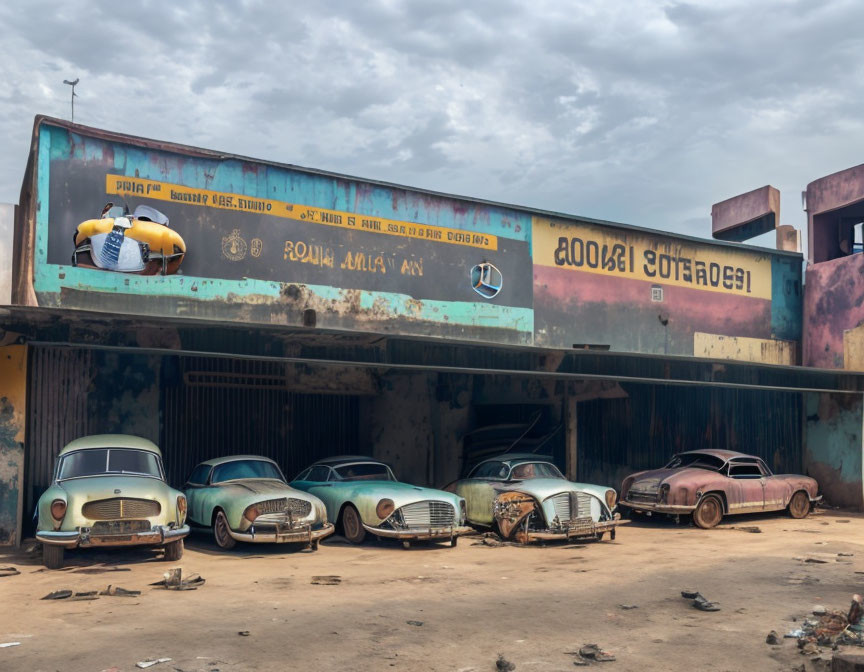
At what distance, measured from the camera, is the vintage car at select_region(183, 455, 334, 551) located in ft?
36.1

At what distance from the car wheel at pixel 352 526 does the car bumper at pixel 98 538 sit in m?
2.86

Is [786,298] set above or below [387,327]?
above

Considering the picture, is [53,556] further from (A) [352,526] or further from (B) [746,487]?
(B) [746,487]

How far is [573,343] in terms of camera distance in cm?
1848

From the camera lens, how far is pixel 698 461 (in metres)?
15.2

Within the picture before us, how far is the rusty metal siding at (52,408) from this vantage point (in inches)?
525

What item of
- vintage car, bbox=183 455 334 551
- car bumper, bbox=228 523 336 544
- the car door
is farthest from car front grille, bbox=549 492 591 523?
the car door

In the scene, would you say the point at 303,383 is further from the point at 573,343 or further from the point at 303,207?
the point at 573,343

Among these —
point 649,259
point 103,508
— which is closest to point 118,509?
point 103,508

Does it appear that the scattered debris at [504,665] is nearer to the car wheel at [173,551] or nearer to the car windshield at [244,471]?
the car wheel at [173,551]

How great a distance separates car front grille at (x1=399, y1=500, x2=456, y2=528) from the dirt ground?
0.38m

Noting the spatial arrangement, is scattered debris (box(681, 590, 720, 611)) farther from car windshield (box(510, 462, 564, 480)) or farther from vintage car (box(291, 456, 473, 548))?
car windshield (box(510, 462, 564, 480))

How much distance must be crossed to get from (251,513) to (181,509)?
0.93 meters

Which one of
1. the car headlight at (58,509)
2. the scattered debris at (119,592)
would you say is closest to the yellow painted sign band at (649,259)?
the car headlight at (58,509)
